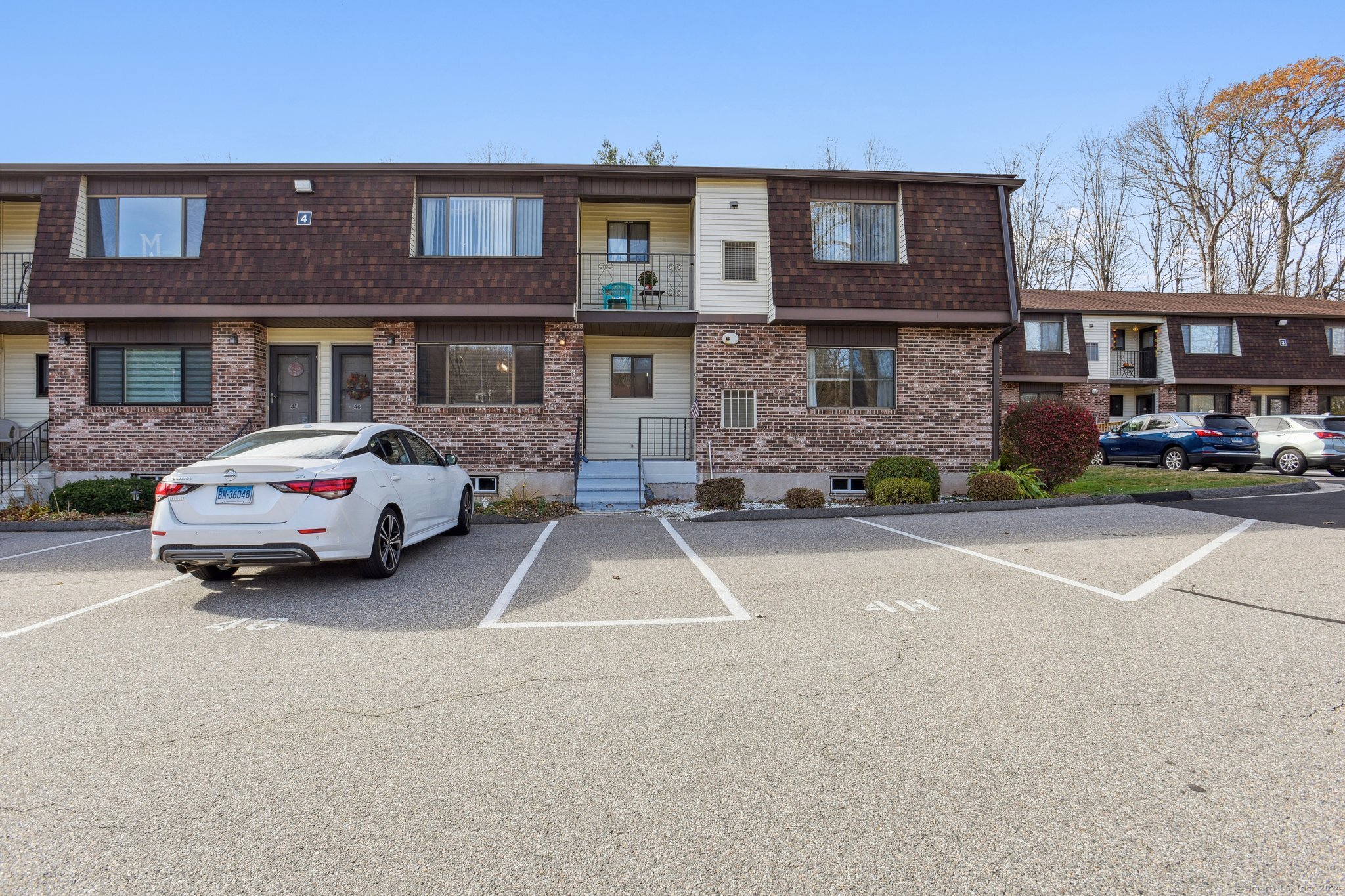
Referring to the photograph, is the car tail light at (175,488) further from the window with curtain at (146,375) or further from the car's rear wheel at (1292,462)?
the car's rear wheel at (1292,462)

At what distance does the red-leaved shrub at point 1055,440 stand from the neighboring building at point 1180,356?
42.0ft

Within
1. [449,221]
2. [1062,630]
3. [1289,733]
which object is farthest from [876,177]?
[1289,733]

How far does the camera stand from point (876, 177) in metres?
13.6

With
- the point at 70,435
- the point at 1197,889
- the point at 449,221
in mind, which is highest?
the point at 449,221

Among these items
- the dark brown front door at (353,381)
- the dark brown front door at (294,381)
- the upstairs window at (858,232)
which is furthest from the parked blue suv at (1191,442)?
the dark brown front door at (294,381)

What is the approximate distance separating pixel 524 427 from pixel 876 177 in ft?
28.6

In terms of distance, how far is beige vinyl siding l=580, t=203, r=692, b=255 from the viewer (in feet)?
48.4

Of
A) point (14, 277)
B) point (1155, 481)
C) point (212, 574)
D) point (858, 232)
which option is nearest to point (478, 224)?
point (858, 232)

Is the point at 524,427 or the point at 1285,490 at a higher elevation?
the point at 524,427

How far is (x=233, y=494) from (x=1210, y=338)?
31747 millimetres

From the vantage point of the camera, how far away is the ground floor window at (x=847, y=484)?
531 inches

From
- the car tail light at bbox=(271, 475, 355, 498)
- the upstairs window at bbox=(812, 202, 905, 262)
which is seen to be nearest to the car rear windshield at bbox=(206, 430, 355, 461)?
the car tail light at bbox=(271, 475, 355, 498)

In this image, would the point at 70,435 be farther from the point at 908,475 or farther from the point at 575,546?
the point at 908,475

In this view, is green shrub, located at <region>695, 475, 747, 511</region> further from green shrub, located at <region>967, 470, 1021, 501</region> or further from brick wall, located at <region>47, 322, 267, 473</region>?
brick wall, located at <region>47, 322, 267, 473</region>
